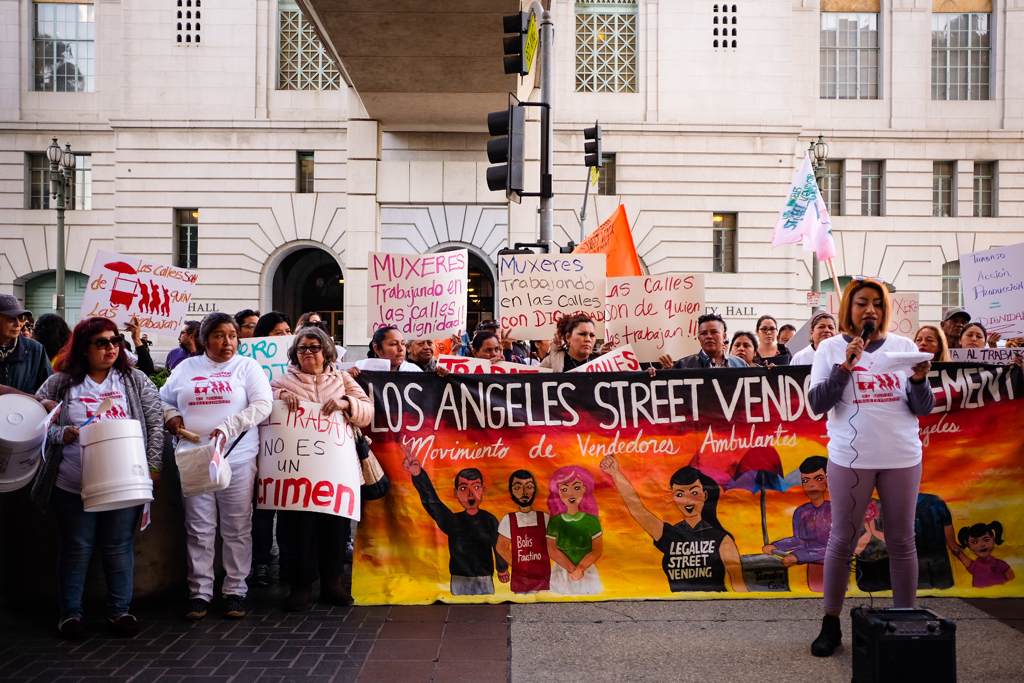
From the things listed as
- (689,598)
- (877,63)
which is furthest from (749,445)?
(877,63)

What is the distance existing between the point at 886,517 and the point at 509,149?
5.82m

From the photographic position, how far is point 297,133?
23047 mm

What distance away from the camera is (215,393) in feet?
17.0

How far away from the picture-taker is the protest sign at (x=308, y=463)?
520 cm

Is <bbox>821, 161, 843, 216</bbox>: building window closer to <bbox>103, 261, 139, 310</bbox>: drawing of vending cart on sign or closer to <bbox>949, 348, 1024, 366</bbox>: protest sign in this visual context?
<bbox>949, 348, 1024, 366</bbox>: protest sign

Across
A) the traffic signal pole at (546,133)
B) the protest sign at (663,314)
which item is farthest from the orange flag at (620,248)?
the protest sign at (663,314)

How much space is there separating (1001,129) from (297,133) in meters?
22.5

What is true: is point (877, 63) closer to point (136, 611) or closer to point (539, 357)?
point (539, 357)

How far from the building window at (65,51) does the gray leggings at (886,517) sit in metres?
26.9

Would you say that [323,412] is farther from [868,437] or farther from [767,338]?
[767,338]

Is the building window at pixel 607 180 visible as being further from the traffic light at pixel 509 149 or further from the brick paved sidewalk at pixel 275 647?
the brick paved sidewalk at pixel 275 647

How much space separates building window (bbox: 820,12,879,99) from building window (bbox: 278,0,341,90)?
1569cm

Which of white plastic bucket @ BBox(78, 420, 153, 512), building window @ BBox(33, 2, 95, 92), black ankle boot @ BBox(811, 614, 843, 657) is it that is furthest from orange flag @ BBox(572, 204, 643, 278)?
building window @ BBox(33, 2, 95, 92)

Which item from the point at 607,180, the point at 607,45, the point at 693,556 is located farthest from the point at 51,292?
the point at 693,556
